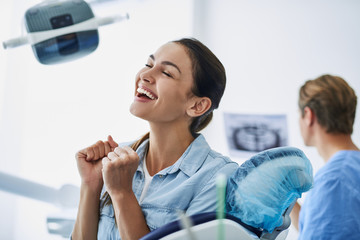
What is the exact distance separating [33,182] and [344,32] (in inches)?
62.4

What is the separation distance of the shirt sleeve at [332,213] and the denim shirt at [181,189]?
258 millimetres

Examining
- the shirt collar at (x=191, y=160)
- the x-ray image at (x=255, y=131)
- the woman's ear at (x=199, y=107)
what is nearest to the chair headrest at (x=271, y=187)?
the shirt collar at (x=191, y=160)

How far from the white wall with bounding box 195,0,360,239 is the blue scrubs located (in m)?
0.87

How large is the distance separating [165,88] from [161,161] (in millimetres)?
203

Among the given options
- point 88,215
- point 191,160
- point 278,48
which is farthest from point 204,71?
point 278,48

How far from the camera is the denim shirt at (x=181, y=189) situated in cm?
86

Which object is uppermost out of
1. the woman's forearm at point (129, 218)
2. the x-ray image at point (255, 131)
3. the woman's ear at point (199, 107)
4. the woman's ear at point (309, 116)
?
the woman's ear at point (199, 107)

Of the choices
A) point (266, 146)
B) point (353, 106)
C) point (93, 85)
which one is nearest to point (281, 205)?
point (353, 106)

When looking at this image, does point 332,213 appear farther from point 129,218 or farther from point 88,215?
point 88,215

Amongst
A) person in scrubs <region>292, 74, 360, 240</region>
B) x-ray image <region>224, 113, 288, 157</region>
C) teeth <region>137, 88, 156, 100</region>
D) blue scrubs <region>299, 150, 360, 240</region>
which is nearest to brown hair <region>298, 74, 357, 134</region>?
person in scrubs <region>292, 74, 360, 240</region>

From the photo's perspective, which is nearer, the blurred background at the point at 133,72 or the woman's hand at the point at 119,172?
the woman's hand at the point at 119,172

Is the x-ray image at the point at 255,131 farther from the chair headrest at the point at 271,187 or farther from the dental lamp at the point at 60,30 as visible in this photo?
the dental lamp at the point at 60,30

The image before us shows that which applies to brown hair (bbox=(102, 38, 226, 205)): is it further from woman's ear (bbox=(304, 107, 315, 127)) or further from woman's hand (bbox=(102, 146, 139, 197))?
woman's ear (bbox=(304, 107, 315, 127))

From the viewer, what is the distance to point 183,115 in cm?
104
